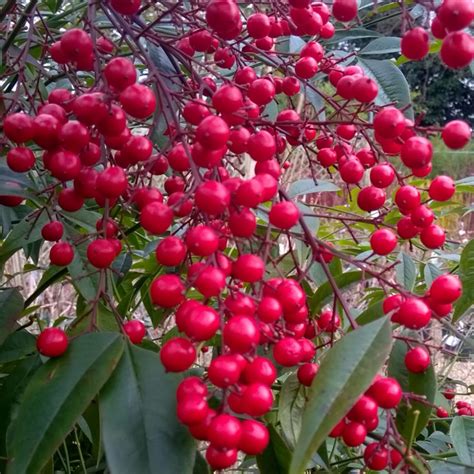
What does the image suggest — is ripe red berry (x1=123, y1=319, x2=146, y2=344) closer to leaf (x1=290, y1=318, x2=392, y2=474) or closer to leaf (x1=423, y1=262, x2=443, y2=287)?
leaf (x1=290, y1=318, x2=392, y2=474)

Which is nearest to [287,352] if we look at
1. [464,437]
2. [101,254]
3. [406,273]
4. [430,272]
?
[101,254]

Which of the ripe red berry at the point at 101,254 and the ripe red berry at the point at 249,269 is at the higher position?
the ripe red berry at the point at 249,269

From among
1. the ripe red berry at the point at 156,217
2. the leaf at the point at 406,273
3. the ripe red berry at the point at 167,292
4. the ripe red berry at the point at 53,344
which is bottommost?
the leaf at the point at 406,273

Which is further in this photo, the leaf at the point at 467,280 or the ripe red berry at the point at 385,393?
the leaf at the point at 467,280

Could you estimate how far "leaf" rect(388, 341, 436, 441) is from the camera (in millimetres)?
532

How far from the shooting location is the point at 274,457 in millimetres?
552

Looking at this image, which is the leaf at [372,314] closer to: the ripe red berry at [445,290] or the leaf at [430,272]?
the ripe red berry at [445,290]

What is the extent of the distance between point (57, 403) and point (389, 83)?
0.57 meters

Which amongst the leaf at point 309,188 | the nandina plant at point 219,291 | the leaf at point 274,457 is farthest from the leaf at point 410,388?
the leaf at point 309,188

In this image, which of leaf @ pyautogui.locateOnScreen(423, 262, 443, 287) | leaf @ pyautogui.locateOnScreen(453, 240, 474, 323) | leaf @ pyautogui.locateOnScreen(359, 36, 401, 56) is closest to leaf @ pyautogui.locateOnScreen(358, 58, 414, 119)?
leaf @ pyautogui.locateOnScreen(359, 36, 401, 56)

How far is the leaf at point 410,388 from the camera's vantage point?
532mm

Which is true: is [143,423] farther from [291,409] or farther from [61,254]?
[61,254]

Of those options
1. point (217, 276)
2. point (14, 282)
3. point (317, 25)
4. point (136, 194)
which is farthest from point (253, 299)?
point (14, 282)

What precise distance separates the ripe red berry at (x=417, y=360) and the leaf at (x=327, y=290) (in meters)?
0.12
